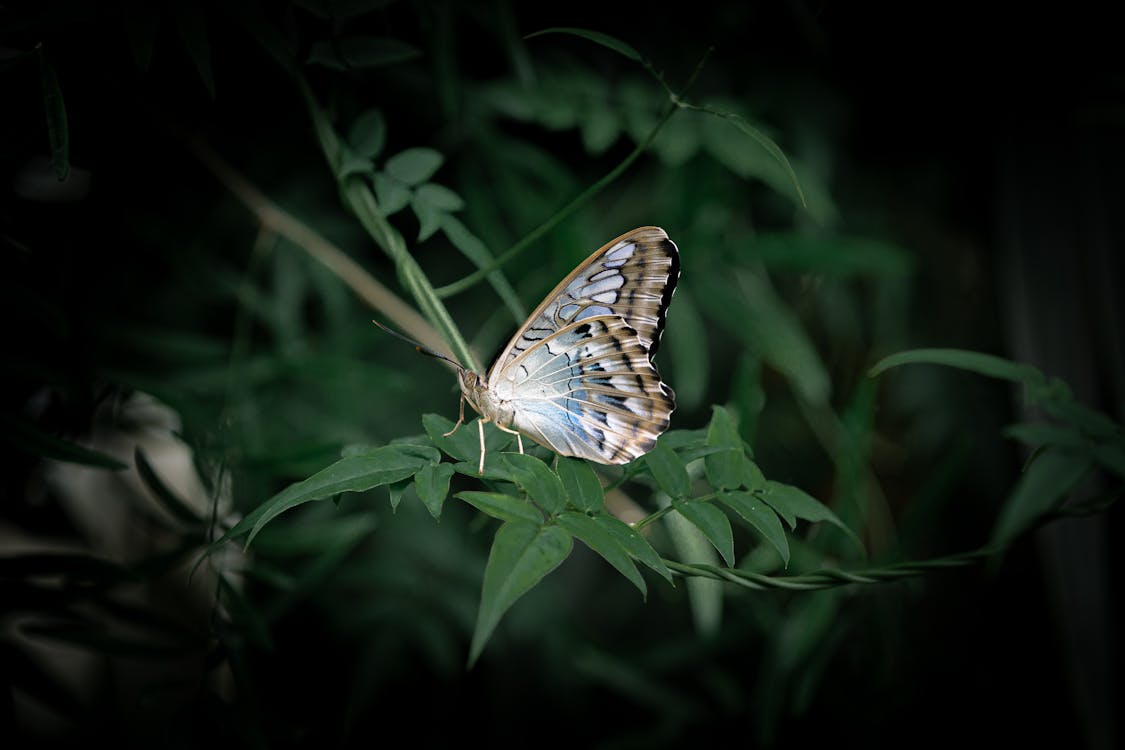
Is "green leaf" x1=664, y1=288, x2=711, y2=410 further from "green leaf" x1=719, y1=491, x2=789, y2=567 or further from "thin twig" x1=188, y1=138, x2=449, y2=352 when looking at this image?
"green leaf" x1=719, y1=491, x2=789, y2=567

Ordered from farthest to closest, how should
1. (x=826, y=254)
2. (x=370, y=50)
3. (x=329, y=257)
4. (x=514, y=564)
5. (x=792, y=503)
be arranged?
(x=826, y=254) < (x=329, y=257) < (x=370, y=50) < (x=792, y=503) < (x=514, y=564)

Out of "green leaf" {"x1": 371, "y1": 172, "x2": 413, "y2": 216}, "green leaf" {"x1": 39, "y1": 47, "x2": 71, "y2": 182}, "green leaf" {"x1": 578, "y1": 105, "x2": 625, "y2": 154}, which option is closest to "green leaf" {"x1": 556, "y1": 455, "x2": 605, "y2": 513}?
"green leaf" {"x1": 371, "y1": 172, "x2": 413, "y2": 216}

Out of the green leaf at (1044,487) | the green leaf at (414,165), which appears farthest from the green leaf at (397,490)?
the green leaf at (1044,487)

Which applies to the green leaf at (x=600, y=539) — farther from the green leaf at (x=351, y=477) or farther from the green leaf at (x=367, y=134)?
the green leaf at (x=367, y=134)

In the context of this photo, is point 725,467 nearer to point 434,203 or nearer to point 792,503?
point 792,503

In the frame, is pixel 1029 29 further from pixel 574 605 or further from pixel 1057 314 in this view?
pixel 574 605

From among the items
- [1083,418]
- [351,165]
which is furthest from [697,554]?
[351,165]
